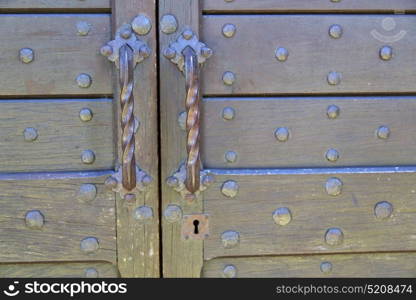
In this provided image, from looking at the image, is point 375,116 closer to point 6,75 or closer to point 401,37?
point 401,37

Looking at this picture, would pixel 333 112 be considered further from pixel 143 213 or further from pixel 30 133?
pixel 30 133

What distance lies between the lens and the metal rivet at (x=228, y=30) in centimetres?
92

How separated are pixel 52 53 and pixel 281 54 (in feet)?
1.37

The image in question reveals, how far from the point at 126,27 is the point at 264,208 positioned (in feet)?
1.37

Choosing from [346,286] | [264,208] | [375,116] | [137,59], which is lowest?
[346,286]

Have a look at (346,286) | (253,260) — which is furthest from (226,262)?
(346,286)

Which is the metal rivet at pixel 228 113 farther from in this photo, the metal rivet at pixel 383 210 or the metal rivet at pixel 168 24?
the metal rivet at pixel 383 210

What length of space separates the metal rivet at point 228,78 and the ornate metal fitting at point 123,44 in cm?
14

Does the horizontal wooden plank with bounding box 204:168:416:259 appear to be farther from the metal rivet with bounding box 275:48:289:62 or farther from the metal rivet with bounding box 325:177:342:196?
the metal rivet with bounding box 275:48:289:62

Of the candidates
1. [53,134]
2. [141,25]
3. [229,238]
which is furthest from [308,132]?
[53,134]

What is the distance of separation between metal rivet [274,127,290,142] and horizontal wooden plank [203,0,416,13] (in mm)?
221

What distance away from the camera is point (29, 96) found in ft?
3.01

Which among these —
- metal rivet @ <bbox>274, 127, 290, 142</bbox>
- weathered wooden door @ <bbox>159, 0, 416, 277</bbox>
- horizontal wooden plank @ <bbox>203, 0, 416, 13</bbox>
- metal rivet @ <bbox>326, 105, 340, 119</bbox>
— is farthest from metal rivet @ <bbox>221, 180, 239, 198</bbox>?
horizontal wooden plank @ <bbox>203, 0, 416, 13</bbox>

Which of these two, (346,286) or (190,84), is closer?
(190,84)
